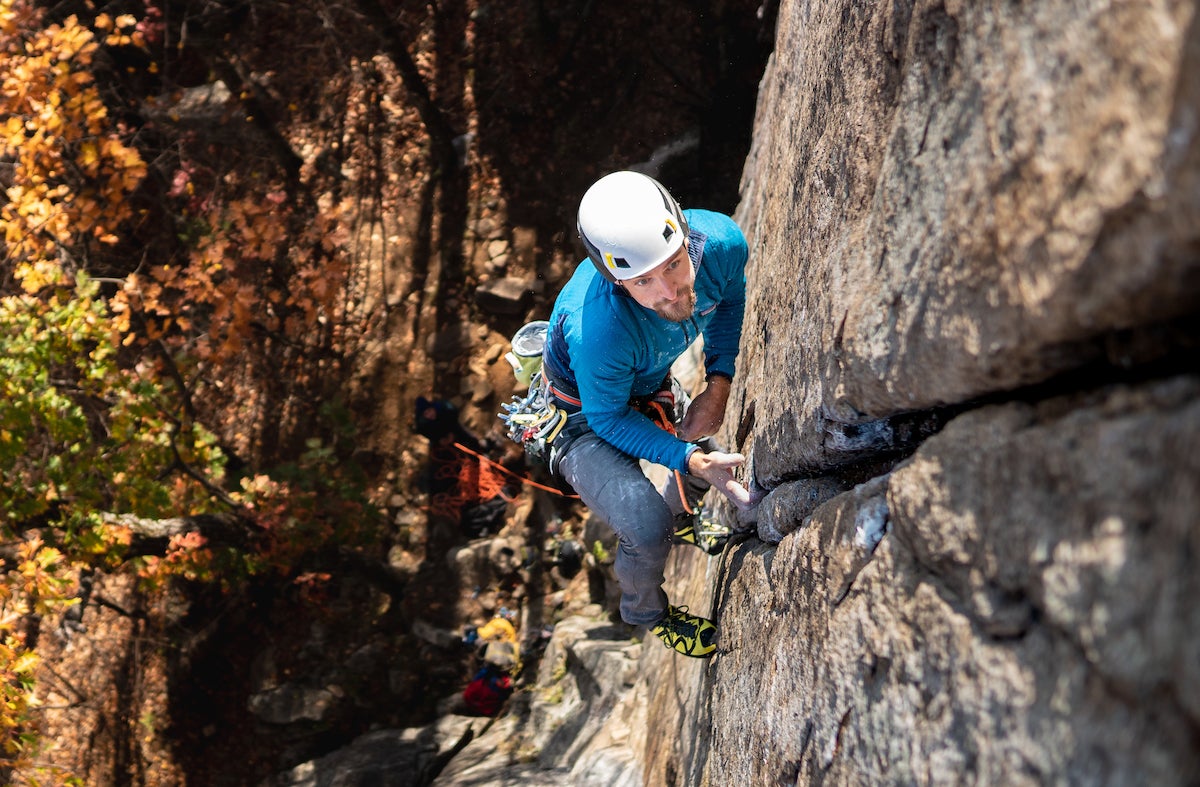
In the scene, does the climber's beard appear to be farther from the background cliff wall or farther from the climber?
the background cliff wall

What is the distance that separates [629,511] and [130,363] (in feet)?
25.6

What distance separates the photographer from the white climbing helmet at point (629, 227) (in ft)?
10.1

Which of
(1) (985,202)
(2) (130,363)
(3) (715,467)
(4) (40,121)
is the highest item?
(4) (40,121)

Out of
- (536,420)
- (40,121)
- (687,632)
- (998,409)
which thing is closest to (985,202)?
(998,409)

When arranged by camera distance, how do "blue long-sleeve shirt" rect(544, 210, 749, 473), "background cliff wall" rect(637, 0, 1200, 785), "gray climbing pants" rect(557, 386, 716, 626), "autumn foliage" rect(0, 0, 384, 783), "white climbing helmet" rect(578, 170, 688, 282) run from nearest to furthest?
"background cliff wall" rect(637, 0, 1200, 785)
"white climbing helmet" rect(578, 170, 688, 282)
"blue long-sleeve shirt" rect(544, 210, 749, 473)
"gray climbing pants" rect(557, 386, 716, 626)
"autumn foliage" rect(0, 0, 384, 783)

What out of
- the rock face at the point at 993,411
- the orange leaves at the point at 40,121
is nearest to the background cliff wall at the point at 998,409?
the rock face at the point at 993,411

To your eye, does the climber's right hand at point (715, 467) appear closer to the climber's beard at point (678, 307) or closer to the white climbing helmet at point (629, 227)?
the climber's beard at point (678, 307)

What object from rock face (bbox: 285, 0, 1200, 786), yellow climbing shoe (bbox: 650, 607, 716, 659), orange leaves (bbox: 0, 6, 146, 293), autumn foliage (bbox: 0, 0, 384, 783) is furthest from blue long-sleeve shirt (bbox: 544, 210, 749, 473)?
orange leaves (bbox: 0, 6, 146, 293)

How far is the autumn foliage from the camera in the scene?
5734 millimetres

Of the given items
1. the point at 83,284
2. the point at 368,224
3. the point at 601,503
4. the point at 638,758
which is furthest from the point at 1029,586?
the point at 368,224

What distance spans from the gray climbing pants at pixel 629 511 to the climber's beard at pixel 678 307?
2.90ft

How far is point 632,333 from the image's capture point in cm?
341

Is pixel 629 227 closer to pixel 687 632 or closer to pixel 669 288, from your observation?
pixel 669 288

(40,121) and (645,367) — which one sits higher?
(40,121)
